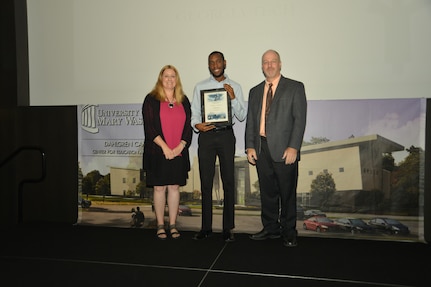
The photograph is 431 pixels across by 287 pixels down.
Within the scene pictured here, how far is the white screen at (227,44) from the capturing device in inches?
151

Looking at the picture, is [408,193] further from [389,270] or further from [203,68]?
[203,68]

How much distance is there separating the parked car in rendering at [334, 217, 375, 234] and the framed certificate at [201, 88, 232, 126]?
148 centimetres

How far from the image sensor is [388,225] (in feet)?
12.2

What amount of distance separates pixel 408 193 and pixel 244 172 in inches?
63.0

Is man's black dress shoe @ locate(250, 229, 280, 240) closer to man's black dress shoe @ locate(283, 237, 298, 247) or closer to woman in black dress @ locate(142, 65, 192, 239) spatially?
man's black dress shoe @ locate(283, 237, 298, 247)

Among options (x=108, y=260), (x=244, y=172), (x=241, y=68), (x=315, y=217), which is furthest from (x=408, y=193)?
(x=108, y=260)

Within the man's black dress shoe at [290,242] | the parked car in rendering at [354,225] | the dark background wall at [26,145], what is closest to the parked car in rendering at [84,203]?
the dark background wall at [26,145]

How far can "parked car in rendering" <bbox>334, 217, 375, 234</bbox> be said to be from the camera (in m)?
3.76

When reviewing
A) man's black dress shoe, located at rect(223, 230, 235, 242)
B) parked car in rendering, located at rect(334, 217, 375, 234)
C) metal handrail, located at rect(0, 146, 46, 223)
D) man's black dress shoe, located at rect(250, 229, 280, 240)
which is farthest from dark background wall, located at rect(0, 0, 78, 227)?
parked car in rendering, located at rect(334, 217, 375, 234)

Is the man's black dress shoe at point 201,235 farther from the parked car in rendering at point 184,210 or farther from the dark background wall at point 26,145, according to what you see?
the dark background wall at point 26,145

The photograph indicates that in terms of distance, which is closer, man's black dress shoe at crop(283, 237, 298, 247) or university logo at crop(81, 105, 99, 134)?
man's black dress shoe at crop(283, 237, 298, 247)

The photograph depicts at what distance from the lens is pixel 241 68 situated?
4172 mm

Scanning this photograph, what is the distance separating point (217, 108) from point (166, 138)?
22.7 inches

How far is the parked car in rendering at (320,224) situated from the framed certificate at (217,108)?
4.20 feet
